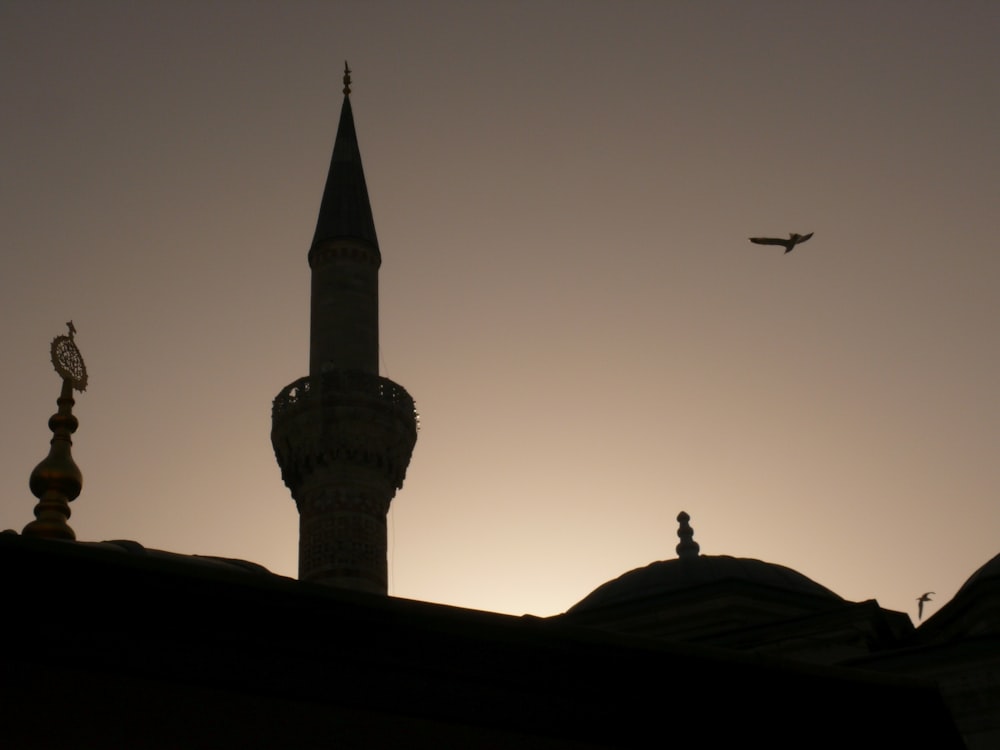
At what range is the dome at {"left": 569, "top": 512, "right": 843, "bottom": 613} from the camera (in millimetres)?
17406

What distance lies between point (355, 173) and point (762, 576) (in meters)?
10.1

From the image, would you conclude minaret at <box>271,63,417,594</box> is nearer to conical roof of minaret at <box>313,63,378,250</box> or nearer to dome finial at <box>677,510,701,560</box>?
conical roof of minaret at <box>313,63,378,250</box>

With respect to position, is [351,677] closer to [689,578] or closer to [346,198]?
[689,578]

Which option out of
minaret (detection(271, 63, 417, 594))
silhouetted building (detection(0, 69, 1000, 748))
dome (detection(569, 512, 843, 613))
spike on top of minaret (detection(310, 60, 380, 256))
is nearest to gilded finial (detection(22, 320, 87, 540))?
silhouetted building (detection(0, 69, 1000, 748))

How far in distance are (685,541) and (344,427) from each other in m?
5.13

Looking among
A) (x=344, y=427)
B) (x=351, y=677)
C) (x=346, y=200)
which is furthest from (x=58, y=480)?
(x=346, y=200)

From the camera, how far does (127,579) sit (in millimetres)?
4469

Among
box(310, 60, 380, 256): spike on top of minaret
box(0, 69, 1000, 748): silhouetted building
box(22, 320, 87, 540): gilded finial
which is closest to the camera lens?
box(0, 69, 1000, 748): silhouetted building

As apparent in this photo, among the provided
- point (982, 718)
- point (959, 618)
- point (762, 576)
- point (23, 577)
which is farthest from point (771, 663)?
point (762, 576)

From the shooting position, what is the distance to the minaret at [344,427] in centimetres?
1912

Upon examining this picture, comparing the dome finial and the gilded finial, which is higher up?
the dome finial

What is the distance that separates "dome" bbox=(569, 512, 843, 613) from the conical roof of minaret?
723cm

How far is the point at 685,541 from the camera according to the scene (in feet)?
62.9

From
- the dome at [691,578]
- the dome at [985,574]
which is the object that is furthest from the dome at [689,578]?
the dome at [985,574]
